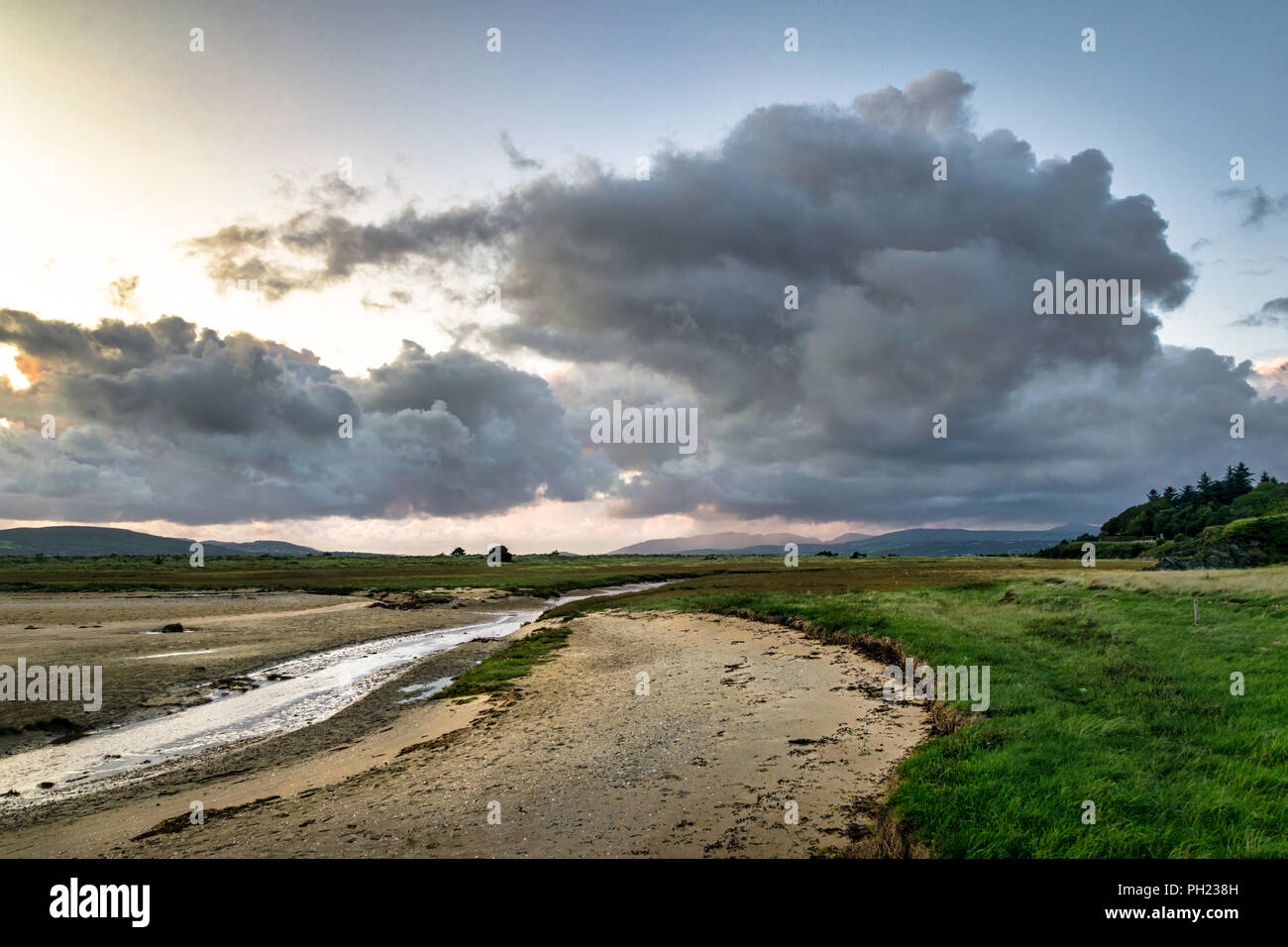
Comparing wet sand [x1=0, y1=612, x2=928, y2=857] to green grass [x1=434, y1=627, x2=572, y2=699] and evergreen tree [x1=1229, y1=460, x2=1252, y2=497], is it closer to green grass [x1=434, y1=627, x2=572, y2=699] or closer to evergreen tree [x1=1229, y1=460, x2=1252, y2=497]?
green grass [x1=434, y1=627, x2=572, y2=699]

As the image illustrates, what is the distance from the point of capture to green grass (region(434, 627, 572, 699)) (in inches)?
1001

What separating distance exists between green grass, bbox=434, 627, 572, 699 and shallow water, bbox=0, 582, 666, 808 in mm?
1827

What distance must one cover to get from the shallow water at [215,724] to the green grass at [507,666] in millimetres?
1827

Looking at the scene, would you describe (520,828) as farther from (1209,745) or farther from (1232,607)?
(1232,607)

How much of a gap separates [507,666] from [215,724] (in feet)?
38.6

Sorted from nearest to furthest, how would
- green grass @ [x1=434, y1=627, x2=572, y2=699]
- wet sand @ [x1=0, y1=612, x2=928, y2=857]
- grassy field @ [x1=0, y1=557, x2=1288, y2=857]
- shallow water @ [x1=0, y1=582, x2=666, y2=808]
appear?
grassy field @ [x1=0, y1=557, x2=1288, y2=857] < wet sand @ [x1=0, y1=612, x2=928, y2=857] < shallow water @ [x1=0, y1=582, x2=666, y2=808] < green grass @ [x1=434, y1=627, x2=572, y2=699]

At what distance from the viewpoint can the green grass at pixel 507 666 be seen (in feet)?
83.5

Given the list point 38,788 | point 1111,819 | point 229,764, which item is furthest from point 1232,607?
point 38,788

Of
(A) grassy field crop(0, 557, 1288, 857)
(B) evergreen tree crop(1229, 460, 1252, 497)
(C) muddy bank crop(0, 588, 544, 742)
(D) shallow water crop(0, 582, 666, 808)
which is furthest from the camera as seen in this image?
(B) evergreen tree crop(1229, 460, 1252, 497)

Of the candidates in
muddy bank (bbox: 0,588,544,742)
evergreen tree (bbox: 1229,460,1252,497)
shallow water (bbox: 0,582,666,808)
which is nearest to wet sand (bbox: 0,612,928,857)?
shallow water (bbox: 0,582,666,808)

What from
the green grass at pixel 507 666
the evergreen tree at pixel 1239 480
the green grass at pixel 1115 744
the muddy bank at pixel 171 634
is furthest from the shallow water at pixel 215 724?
the evergreen tree at pixel 1239 480

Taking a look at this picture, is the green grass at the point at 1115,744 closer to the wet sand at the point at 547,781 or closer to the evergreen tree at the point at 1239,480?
the wet sand at the point at 547,781

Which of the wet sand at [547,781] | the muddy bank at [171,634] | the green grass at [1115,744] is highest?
the green grass at [1115,744]

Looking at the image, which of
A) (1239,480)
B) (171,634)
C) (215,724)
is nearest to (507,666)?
(215,724)
